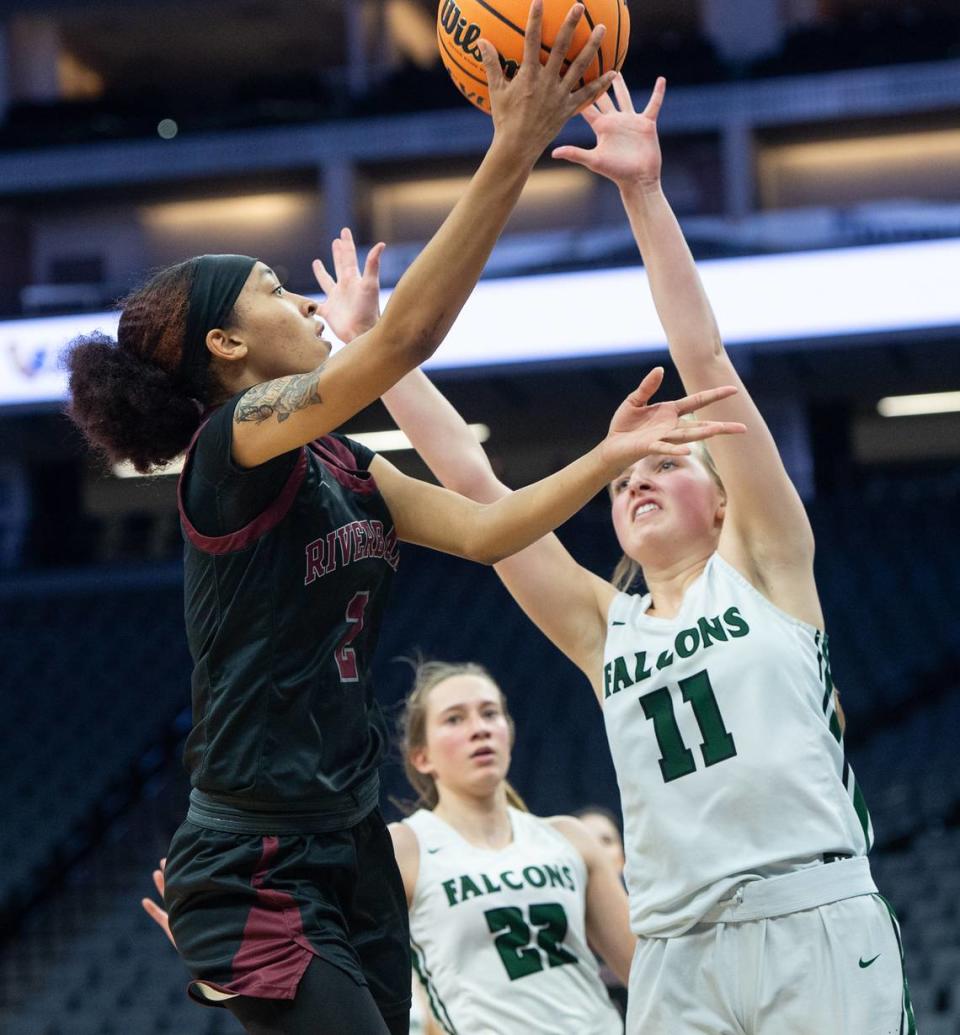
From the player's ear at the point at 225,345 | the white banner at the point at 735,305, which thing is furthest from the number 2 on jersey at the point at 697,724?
the white banner at the point at 735,305

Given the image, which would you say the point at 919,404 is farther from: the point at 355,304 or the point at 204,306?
the point at 204,306

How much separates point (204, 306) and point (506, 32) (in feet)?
2.36

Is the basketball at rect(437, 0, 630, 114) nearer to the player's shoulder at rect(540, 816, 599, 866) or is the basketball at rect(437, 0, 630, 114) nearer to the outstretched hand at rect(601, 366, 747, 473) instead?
the outstretched hand at rect(601, 366, 747, 473)

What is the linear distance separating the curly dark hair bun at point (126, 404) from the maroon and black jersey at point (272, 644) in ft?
0.43

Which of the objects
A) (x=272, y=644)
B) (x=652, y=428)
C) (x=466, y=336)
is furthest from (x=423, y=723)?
(x=466, y=336)

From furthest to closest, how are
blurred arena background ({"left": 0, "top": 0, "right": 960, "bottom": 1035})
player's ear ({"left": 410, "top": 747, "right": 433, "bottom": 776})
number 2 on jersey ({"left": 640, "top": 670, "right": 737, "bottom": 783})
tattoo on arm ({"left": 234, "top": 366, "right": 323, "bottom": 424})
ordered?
blurred arena background ({"left": 0, "top": 0, "right": 960, "bottom": 1035}), player's ear ({"left": 410, "top": 747, "right": 433, "bottom": 776}), number 2 on jersey ({"left": 640, "top": 670, "right": 737, "bottom": 783}), tattoo on arm ({"left": 234, "top": 366, "right": 323, "bottom": 424})

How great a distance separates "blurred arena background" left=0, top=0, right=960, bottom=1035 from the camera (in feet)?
35.0

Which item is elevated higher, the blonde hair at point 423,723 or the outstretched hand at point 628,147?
the outstretched hand at point 628,147

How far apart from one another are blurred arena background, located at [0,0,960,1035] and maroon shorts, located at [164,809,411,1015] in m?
4.83

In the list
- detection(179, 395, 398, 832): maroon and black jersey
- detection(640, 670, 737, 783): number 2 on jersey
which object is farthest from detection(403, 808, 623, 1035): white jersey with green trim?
detection(179, 395, 398, 832): maroon and black jersey

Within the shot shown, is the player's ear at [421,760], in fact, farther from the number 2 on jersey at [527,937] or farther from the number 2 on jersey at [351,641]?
the number 2 on jersey at [351,641]

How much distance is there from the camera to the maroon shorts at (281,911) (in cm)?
226

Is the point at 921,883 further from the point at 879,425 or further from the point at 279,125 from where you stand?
the point at 279,125

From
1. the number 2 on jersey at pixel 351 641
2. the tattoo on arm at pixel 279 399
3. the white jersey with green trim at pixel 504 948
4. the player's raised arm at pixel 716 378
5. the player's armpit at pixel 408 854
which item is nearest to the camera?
the tattoo on arm at pixel 279 399
